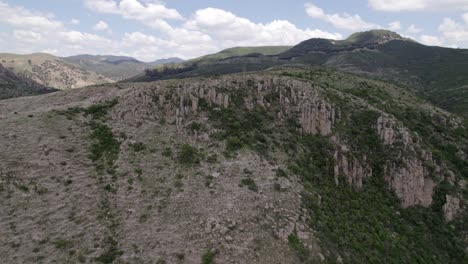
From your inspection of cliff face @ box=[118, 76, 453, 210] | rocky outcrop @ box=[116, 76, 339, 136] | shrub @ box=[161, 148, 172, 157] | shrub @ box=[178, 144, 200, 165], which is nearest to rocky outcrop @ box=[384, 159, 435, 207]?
cliff face @ box=[118, 76, 453, 210]

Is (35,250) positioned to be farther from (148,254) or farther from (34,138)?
(34,138)

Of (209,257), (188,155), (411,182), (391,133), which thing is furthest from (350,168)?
(209,257)

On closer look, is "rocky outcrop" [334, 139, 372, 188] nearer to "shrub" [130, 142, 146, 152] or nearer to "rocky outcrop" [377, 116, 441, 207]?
"rocky outcrop" [377, 116, 441, 207]

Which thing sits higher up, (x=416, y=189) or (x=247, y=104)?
(x=247, y=104)

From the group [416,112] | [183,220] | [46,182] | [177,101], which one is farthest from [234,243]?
[416,112]

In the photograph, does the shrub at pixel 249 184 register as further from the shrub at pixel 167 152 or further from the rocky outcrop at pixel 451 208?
the rocky outcrop at pixel 451 208

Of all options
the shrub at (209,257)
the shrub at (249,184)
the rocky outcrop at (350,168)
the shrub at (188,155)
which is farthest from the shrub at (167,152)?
the rocky outcrop at (350,168)

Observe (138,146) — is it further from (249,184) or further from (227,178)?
(249,184)

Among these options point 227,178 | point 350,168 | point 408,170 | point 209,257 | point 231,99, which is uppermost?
point 231,99
